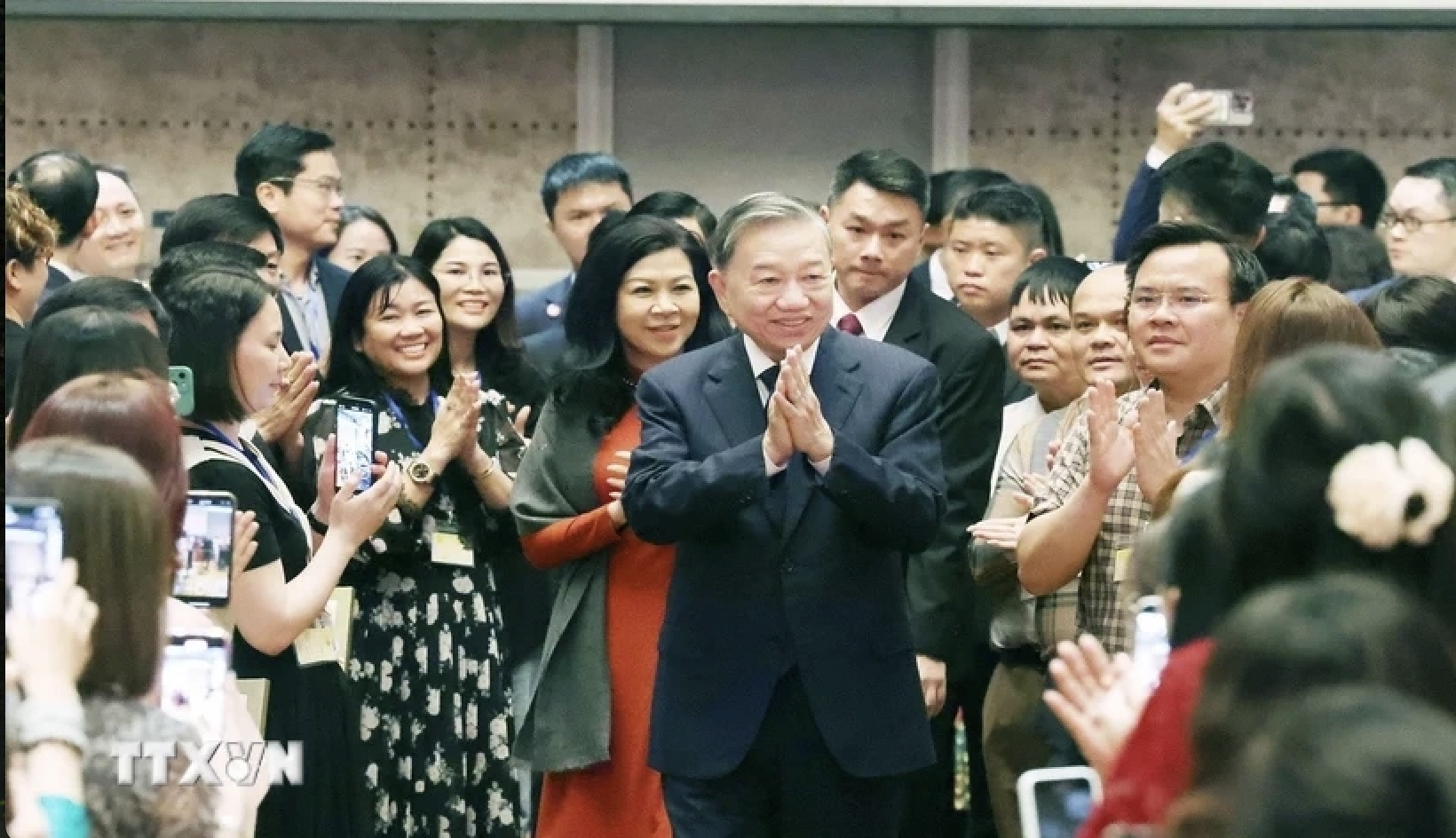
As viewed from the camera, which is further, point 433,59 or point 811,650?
point 433,59

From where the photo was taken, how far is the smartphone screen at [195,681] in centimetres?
323

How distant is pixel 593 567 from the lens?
16.1ft

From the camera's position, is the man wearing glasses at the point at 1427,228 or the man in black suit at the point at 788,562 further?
the man wearing glasses at the point at 1427,228

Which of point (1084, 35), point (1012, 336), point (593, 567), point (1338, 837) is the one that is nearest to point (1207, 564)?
point (1338, 837)

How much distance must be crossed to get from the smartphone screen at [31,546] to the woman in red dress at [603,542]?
2.09 meters

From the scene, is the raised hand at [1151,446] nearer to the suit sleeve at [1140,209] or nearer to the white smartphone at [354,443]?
the white smartphone at [354,443]

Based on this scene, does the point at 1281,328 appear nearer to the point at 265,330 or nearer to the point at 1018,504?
the point at 1018,504

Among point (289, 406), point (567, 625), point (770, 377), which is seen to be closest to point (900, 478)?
point (770, 377)

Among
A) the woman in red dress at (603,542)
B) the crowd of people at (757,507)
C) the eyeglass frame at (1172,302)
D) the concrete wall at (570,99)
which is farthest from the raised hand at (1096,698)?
the concrete wall at (570,99)

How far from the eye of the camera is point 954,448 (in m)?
5.44

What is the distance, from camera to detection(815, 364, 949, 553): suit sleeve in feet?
13.3

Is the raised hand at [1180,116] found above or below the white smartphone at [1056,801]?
above

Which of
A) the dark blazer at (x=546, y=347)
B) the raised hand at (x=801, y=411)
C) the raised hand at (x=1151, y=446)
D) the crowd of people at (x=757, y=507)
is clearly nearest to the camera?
the crowd of people at (x=757, y=507)

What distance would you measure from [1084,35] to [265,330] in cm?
513
